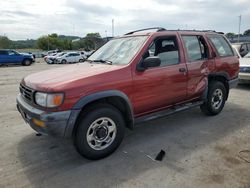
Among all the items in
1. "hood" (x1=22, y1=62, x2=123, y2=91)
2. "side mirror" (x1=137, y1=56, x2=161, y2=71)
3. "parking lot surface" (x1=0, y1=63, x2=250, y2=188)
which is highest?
"side mirror" (x1=137, y1=56, x2=161, y2=71)

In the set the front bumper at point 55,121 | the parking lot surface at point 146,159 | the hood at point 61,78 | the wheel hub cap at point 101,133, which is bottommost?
the parking lot surface at point 146,159

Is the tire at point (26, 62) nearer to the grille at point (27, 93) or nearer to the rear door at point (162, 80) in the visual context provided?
the grille at point (27, 93)

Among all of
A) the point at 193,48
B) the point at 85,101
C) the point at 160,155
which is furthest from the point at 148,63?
the point at 193,48

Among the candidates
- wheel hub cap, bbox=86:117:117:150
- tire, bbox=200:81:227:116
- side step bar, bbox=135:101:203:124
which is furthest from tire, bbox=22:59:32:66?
wheel hub cap, bbox=86:117:117:150

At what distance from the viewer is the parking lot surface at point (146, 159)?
10.5ft

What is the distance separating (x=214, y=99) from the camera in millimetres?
5664

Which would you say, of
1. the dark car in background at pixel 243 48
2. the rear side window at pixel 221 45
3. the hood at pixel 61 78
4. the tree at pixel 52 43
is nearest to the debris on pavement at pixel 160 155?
the hood at pixel 61 78

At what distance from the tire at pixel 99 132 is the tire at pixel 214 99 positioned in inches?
95.1

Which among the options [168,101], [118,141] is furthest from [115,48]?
[118,141]

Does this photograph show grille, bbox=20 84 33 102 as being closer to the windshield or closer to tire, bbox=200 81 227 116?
the windshield

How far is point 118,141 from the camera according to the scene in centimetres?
394

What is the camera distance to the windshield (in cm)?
416

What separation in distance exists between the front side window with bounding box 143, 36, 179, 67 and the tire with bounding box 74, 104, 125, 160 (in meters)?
1.32

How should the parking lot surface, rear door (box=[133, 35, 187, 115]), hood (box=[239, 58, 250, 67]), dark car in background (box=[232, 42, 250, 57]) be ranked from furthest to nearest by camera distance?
1. dark car in background (box=[232, 42, 250, 57])
2. hood (box=[239, 58, 250, 67])
3. rear door (box=[133, 35, 187, 115])
4. the parking lot surface
